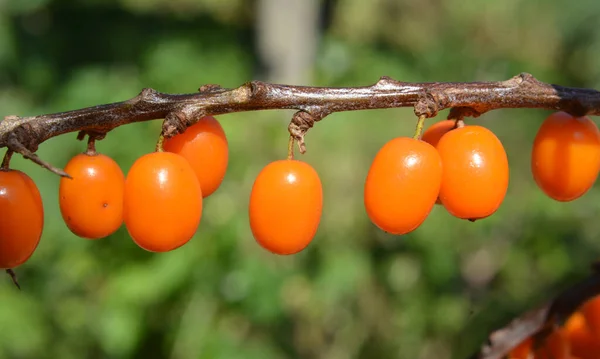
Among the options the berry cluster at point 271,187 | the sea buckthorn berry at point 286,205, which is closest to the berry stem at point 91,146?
the berry cluster at point 271,187

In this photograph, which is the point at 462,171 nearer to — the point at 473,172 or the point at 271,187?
the point at 473,172

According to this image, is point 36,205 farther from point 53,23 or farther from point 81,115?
point 53,23

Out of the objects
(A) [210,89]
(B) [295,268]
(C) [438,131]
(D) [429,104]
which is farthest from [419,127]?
(B) [295,268]

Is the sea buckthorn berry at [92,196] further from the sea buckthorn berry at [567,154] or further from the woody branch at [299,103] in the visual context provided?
the sea buckthorn berry at [567,154]

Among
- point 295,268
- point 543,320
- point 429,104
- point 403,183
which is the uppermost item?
point 295,268

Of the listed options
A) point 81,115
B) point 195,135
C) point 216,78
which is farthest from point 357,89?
point 216,78

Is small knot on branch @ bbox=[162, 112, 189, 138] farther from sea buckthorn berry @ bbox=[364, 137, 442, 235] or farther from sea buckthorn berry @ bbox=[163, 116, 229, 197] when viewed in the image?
sea buckthorn berry @ bbox=[364, 137, 442, 235]
